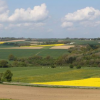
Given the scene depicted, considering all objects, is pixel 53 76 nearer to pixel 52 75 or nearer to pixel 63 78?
pixel 52 75

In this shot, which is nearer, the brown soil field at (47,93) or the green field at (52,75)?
the brown soil field at (47,93)

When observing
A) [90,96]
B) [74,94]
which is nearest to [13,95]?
[74,94]

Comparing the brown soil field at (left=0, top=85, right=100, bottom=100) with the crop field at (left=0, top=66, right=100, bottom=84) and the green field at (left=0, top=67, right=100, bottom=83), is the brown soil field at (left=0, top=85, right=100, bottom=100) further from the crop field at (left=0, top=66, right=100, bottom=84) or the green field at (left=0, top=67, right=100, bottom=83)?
the green field at (left=0, top=67, right=100, bottom=83)

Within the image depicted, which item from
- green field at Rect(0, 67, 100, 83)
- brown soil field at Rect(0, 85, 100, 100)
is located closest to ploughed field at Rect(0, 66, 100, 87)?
green field at Rect(0, 67, 100, 83)

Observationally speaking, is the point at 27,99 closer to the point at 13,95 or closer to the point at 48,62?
the point at 13,95

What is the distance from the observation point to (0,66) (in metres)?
51.4

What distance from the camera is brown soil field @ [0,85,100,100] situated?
13.8 metres

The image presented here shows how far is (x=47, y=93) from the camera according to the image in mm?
→ 15133

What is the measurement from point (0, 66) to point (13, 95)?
3800 centimetres

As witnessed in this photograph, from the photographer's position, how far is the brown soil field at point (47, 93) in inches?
545

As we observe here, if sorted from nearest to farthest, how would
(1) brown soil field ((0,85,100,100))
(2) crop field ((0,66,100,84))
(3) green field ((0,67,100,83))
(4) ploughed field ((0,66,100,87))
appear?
(1) brown soil field ((0,85,100,100)) → (4) ploughed field ((0,66,100,87)) → (2) crop field ((0,66,100,84)) → (3) green field ((0,67,100,83))

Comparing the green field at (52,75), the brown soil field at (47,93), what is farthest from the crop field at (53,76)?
the brown soil field at (47,93)

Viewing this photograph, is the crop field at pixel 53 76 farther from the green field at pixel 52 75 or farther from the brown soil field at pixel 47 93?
the brown soil field at pixel 47 93

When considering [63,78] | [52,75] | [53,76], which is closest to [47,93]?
[63,78]
